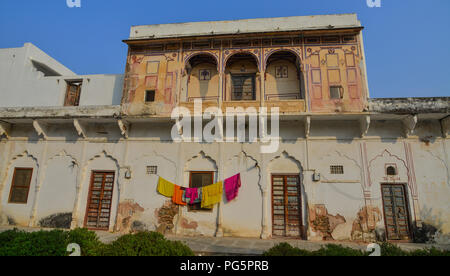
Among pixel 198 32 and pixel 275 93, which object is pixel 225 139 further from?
pixel 198 32

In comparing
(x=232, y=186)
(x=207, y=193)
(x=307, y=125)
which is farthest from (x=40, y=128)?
(x=307, y=125)

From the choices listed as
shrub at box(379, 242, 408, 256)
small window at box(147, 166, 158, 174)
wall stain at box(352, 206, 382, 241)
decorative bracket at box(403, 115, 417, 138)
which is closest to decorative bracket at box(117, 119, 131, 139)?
small window at box(147, 166, 158, 174)

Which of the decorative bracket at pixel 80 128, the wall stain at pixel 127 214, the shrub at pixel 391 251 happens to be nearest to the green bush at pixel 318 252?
the shrub at pixel 391 251

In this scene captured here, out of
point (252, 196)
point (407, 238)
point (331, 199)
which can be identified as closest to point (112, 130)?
Answer: point (252, 196)

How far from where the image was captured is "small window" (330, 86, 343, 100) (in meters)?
10.1

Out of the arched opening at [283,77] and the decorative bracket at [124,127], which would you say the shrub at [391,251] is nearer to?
the arched opening at [283,77]

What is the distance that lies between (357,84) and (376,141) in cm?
226

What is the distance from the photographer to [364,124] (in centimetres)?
984

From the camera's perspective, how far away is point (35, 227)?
10875 mm

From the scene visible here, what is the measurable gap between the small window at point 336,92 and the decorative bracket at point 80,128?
34.0ft

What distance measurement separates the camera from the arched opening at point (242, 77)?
38.0ft

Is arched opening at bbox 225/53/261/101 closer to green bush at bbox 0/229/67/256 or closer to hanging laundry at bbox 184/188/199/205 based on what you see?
hanging laundry at bbox 184/188/199/205

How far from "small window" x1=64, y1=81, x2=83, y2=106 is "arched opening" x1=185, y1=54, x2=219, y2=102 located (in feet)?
18.4

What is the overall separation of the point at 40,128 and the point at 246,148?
9.08 meters
